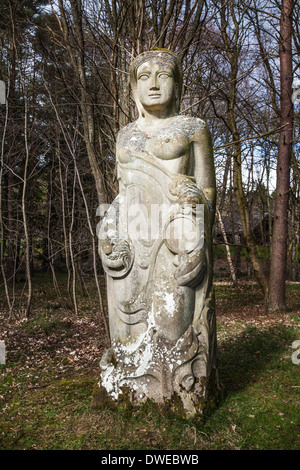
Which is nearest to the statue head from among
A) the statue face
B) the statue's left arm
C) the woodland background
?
the statue face

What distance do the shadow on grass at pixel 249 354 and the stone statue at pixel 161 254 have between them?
0.93 metres

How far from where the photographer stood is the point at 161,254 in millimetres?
3902

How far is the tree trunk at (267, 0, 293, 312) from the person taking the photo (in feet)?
32.8

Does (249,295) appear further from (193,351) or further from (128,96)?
(193,351)

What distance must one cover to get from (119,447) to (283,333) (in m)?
5.18

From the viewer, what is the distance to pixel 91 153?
22.1 ft

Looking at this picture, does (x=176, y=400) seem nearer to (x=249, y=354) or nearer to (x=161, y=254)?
(x=161, y=254)

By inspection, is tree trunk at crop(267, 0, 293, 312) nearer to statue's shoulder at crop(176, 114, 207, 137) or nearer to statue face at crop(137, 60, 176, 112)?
statue's shoulder at crop(176, 114, 207, 137)

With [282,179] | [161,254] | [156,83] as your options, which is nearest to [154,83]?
[156,83]

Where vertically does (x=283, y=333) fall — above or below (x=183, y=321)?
below

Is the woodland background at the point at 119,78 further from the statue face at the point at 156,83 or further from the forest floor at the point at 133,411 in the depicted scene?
the statue face at the point at 156,83

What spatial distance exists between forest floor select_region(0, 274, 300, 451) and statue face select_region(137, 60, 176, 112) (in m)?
3.07
